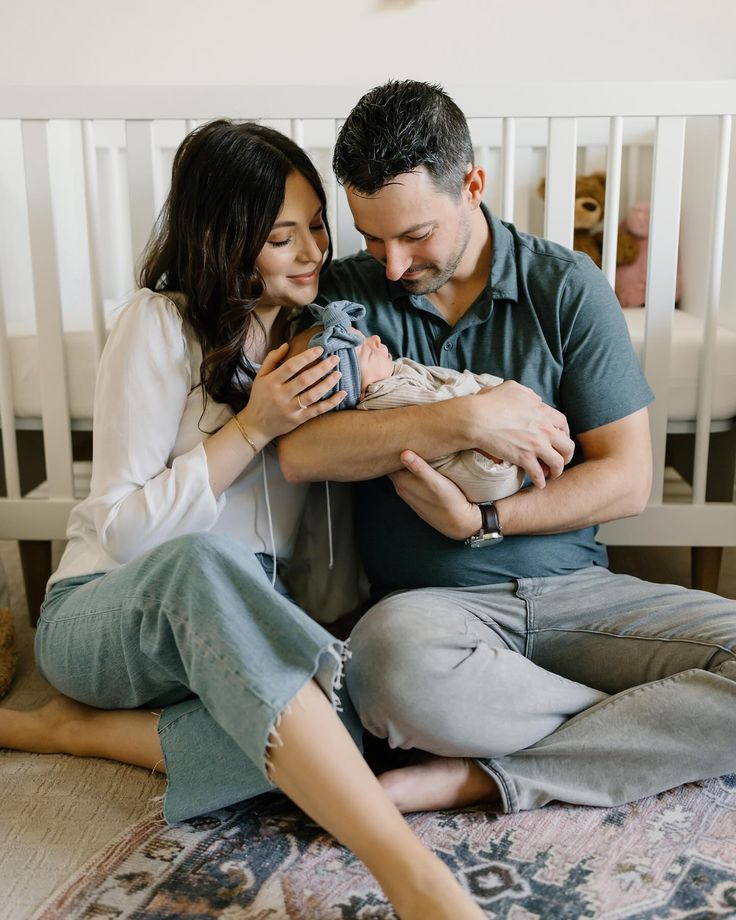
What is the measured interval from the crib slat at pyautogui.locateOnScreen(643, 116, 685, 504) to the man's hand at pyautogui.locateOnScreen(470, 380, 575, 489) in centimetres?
33

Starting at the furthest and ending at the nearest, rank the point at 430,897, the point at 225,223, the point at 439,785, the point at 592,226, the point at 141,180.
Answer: the point at 592,226 < the point at 141,180 < the point at 225,223 < the point at 439,785 < the point at 430,897

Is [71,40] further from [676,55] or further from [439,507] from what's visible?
[439,507]

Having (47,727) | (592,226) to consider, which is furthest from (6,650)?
(592,226)

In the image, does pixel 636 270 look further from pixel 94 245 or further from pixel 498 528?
pixel 94 245

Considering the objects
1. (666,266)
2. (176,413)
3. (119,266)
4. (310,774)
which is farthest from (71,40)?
(310,774)

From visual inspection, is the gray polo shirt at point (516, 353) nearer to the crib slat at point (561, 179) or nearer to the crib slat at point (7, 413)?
the crib slat at point (561, 179)

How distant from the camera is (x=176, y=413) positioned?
4.13ft

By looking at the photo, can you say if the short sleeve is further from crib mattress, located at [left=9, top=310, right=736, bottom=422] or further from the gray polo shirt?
crib mattress, located at [left=9, top=310, right=736, bottom=422]

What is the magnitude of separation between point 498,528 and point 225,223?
0.55 meters

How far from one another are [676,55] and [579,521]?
4.69 ft

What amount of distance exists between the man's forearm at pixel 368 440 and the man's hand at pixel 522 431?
0.03 m

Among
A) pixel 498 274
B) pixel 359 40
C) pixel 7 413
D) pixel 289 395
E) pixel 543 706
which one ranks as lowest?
pixel 543 706

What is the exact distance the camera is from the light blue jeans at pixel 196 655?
979 millimetres

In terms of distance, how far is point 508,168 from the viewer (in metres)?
1.49
